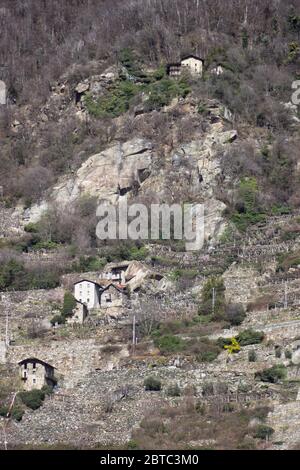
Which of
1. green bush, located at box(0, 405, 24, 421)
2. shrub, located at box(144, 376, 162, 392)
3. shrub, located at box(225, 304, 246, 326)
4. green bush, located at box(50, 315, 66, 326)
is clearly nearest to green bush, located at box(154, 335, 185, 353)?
shrub, located at box(225, 304, 246, 326)

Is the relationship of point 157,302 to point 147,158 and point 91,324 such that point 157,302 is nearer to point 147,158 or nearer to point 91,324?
point 91,324

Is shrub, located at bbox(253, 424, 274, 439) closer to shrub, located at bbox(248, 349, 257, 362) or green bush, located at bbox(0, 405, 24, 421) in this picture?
shrub, located at bbox(248, 349, 257, 362)

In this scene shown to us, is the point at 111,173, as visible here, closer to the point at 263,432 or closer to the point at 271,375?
the point at 271,375

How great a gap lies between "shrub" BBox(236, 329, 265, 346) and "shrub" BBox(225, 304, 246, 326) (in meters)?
3.11

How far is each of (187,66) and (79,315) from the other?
106 feet

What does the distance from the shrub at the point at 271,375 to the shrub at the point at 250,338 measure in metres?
4.33

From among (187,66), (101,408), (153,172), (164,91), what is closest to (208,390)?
(101,408)

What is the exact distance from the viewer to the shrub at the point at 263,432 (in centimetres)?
8094

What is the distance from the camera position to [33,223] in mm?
119688

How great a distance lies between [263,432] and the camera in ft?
266

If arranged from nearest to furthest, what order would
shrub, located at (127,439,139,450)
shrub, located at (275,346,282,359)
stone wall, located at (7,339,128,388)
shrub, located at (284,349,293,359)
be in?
shrub, located at (127,439,139,450), shrub, located at (284,349,293,359), shrub, located at (275,346,282,359), stone wall, located at (7,339,128,388)

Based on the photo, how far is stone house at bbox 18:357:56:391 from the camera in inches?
3652

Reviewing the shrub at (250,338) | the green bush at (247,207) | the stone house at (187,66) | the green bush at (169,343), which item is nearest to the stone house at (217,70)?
the stone house at (187,66)
